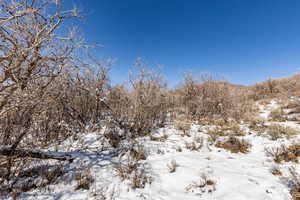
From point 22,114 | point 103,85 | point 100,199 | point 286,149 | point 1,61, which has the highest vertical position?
point 103,85

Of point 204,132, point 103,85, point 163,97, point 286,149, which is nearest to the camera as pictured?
point 286,149

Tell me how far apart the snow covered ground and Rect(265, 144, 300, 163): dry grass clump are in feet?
0.40

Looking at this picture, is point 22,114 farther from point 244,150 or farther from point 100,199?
point 244,150

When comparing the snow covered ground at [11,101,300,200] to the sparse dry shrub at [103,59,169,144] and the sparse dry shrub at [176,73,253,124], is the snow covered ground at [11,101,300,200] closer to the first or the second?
the sparse dry shrub at [103,59,169,144]

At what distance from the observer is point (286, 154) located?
3076mm

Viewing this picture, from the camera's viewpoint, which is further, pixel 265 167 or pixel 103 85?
pixel 103 85

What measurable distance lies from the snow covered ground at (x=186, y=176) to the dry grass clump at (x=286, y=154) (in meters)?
0.12

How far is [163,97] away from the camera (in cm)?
682

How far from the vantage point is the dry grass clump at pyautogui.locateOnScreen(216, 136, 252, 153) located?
368 cm

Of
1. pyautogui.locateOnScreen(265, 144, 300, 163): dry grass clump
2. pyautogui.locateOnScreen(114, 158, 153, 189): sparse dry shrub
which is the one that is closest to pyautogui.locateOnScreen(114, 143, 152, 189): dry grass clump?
pyautogui.locateOnScreen(114, 158, 153, 189): sparse dry shrub

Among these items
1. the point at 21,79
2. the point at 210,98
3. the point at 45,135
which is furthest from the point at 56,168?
the point at 210,98

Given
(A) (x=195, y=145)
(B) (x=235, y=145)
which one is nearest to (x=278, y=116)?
(B) (x=235, y=145)

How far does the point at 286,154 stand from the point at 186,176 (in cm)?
246

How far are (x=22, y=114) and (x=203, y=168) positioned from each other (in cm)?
404
